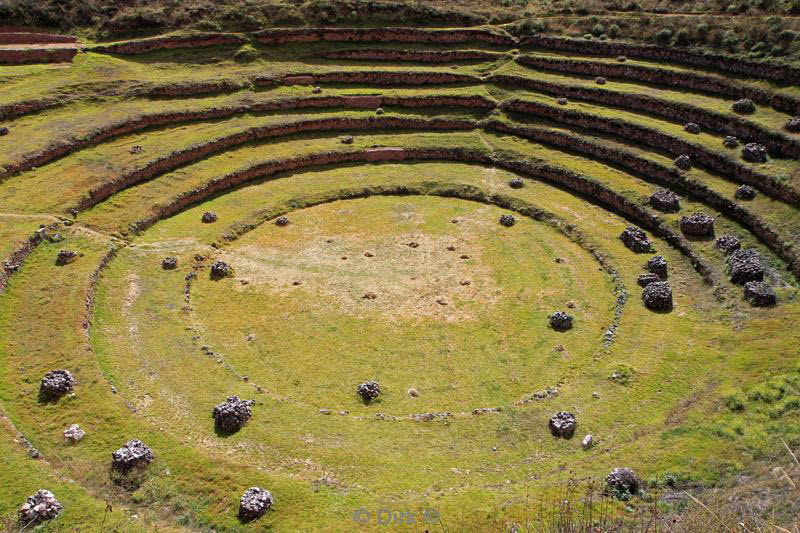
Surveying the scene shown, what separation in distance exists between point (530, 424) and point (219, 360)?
604 inches

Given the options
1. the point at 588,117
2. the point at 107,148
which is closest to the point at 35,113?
the point at 107,148

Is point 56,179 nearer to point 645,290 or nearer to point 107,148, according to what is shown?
point 107,148

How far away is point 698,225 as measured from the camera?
→ 123ft

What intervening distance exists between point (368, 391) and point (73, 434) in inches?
483

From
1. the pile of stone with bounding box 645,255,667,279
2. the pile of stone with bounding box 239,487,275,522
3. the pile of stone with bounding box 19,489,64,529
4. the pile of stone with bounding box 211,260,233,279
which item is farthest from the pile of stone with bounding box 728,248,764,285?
the pile of stone with bounding box 19,489,64,529

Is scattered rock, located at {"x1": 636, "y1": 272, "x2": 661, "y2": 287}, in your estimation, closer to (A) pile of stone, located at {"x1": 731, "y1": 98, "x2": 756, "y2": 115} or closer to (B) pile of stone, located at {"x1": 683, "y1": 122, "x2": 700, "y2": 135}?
(B) pile of stone, located at {"x1": 683, "y1": 122, "x2": 700, "y2": 135}

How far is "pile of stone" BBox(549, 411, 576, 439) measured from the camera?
2466cm

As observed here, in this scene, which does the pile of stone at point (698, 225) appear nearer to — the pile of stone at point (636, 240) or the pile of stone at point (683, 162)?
the pile of stone at point (636, 240)

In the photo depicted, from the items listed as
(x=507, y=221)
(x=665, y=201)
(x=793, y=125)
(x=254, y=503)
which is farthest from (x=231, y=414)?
(x=793, y=125)

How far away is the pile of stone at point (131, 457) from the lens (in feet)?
71.6

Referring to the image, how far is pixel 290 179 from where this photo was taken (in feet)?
155

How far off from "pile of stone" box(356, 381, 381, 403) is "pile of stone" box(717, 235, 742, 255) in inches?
916

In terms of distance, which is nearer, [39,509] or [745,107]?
[39,509]

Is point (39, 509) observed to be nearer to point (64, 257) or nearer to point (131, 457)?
point (131, 457)
